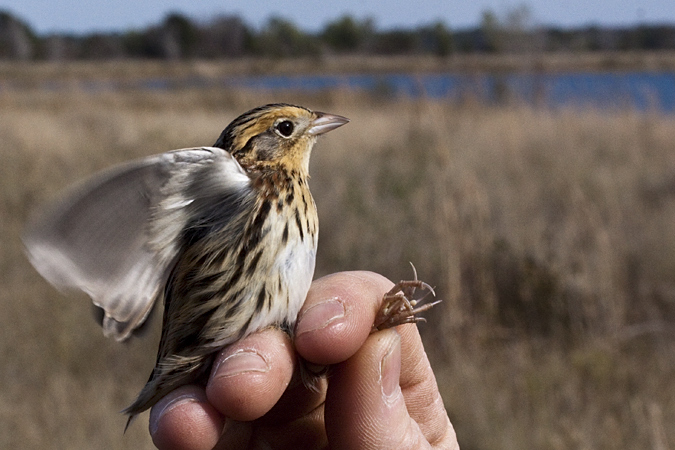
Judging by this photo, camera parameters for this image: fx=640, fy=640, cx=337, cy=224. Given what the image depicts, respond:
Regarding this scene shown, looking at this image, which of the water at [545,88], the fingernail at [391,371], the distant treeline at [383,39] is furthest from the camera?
the distant treeline at [383,39]

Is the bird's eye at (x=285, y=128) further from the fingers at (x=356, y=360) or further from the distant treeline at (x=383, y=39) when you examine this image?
the distant treeline at (x=383, y=39)

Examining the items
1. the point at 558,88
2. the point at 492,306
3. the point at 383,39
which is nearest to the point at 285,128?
the point at 492,306

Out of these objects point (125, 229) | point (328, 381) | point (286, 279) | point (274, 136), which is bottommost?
point (328, 381)

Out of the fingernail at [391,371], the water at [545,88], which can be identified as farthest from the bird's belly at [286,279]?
the water at [545,88]

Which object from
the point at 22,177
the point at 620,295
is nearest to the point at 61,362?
the point at 620,295

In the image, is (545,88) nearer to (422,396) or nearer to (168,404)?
(422,396)

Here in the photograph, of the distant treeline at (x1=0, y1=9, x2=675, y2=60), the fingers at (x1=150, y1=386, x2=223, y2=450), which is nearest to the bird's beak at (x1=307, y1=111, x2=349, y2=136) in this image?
the fingers at (x1=150, y1=386, x2=223, y2=450)
